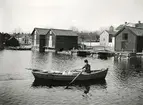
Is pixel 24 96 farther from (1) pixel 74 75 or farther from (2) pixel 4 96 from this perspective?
(1) pixel 74 75

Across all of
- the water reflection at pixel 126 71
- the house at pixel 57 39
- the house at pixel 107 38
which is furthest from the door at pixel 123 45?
the water reflection at pixel 126 71

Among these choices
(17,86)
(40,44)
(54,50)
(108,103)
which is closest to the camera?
(108,103)

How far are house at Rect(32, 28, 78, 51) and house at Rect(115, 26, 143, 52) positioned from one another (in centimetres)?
1913

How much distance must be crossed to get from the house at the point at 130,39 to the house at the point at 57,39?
19.1 metres

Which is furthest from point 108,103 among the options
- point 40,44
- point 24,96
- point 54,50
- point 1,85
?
point 40,44

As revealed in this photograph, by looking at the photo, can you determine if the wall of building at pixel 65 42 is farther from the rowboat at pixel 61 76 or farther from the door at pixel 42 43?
the rowboat at pixel 61 76

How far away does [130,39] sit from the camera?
206 ft

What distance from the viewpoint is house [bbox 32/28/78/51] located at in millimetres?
76125

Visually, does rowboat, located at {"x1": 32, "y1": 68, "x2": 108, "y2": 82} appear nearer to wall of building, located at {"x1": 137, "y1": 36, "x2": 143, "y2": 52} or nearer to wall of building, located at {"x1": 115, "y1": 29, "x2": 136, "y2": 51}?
wall of building, located at {"x1": 115, "y1": 29, "x2": 136, "y2": 51}

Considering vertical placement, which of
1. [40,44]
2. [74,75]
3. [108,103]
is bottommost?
[108,103]

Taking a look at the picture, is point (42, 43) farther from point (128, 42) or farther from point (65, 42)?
point (128, 42)

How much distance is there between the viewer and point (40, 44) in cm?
8444

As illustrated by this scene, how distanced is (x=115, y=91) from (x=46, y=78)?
796 centimetres

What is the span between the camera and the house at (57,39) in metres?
76.1
